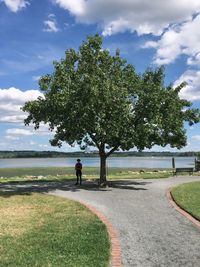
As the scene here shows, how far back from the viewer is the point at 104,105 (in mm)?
26562

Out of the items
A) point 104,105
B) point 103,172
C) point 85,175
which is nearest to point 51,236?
point 104,105

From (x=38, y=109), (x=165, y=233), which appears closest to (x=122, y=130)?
(x=38, y=109)

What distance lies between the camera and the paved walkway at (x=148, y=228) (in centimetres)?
1059

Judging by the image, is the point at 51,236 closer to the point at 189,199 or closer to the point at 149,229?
the point at 149,229

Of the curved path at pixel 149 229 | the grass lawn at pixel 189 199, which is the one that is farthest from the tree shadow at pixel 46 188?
the grass lawn at pixel 189 199

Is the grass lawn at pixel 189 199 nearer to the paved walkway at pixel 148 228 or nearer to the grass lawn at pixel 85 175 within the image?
the paved walkway at pixel 148 228

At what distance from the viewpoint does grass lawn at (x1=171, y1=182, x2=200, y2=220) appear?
58.5 ft

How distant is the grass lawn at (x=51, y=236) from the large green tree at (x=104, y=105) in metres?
7.74

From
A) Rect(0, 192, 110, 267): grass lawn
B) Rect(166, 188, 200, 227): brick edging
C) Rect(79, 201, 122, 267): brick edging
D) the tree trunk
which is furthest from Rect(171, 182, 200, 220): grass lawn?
the tree trunk

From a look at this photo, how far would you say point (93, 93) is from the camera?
85.7ft

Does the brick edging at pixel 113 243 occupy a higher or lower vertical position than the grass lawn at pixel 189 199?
lower

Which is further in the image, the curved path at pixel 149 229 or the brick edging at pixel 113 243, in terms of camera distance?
the curved path at pixel 149 229

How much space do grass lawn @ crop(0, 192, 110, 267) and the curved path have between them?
0.74m

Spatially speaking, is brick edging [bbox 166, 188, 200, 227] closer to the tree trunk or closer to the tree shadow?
the tree shadow
